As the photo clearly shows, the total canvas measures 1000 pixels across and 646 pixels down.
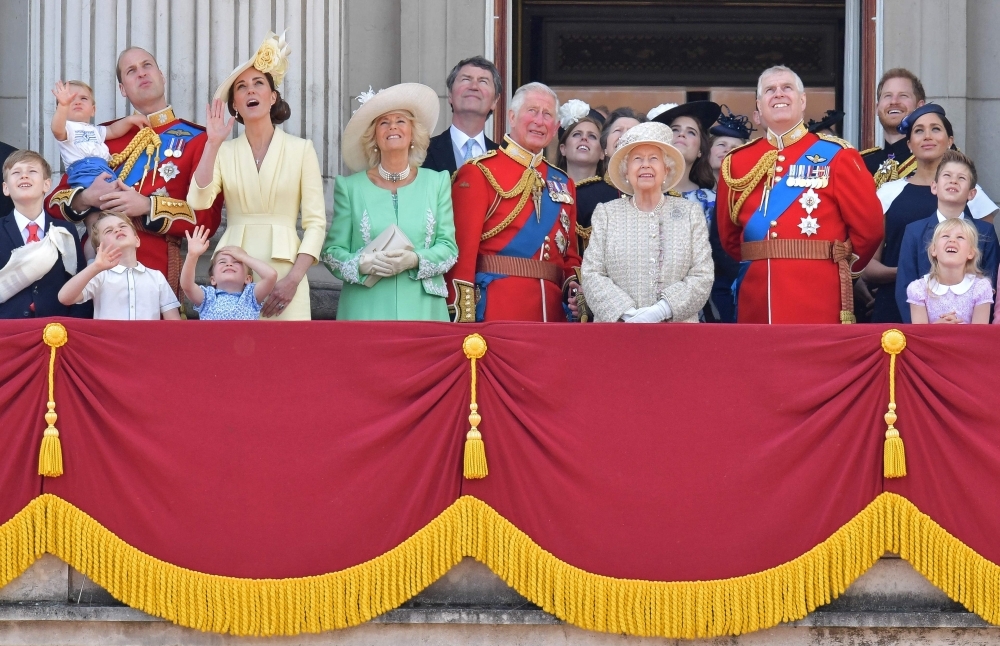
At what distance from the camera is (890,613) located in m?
6.53

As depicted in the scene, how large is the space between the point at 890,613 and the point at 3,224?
3.81 metres

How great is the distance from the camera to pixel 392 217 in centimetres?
758

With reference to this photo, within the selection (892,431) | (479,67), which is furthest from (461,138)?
(892,431)

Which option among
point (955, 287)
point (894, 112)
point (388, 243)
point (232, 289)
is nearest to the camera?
point (955, 287)

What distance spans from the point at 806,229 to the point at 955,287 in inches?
27.6

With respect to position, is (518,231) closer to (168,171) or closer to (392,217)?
(392,217)

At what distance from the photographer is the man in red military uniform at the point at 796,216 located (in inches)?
297

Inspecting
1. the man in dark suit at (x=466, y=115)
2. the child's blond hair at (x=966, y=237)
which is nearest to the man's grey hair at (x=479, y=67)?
the man in dark suit at (x=466, y=115)

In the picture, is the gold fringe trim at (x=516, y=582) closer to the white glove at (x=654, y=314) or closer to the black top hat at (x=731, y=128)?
the white glove at (x=654, y=314)

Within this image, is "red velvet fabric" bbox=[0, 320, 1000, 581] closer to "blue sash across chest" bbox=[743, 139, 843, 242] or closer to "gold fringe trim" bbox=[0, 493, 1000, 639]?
"gold fringe trim" bbox=[0, 493, 1000, 639]

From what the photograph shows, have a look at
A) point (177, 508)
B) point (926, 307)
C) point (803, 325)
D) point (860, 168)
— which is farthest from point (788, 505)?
point (177, 508)

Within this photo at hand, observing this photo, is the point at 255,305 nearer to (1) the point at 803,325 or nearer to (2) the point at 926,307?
(1) the point at 803,325

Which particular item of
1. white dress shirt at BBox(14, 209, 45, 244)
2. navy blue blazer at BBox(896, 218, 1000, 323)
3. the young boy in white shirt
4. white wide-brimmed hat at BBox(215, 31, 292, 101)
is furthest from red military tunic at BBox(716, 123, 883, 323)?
white dress shirt at BBox(14, 209, 45, 244)

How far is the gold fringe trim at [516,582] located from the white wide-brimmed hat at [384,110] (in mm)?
1998
